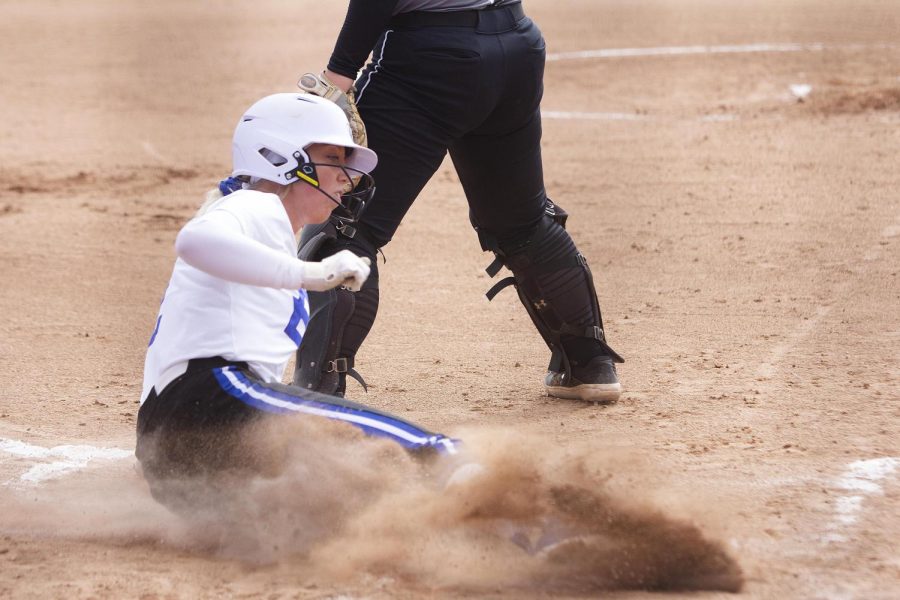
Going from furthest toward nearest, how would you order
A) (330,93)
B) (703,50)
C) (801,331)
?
(703,50) → (801,331) → (330,93)

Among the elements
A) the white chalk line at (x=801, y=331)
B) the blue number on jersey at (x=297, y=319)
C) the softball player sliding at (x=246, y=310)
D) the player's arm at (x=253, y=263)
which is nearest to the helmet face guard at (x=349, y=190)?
the softball player sliding at (x=246, y=310)

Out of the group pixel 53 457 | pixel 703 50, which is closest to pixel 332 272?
pixel 53 457

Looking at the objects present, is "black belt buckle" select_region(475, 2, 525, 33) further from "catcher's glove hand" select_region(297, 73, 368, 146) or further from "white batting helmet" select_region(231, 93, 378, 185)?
"white batting helmet" select_region(231, 93, 378, 185)

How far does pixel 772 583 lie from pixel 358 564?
915mm

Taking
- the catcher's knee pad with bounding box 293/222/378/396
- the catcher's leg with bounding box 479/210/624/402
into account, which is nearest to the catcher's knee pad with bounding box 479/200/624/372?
the catcher's leg with bounding box 479/210/624/402

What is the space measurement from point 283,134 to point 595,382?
1503mm

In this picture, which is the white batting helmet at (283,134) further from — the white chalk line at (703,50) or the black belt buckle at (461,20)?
the white chalk line at (703,50)

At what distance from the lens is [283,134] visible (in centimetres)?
306

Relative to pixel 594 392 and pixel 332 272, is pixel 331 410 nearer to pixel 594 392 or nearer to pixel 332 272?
pixel 332 272

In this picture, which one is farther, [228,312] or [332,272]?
[228,312]

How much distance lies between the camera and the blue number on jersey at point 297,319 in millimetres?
3049

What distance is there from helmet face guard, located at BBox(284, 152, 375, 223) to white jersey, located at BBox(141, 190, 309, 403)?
0.12 m

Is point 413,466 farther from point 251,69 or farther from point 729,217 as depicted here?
point 251,69

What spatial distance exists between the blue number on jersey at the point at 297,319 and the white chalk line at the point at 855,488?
1.38m
